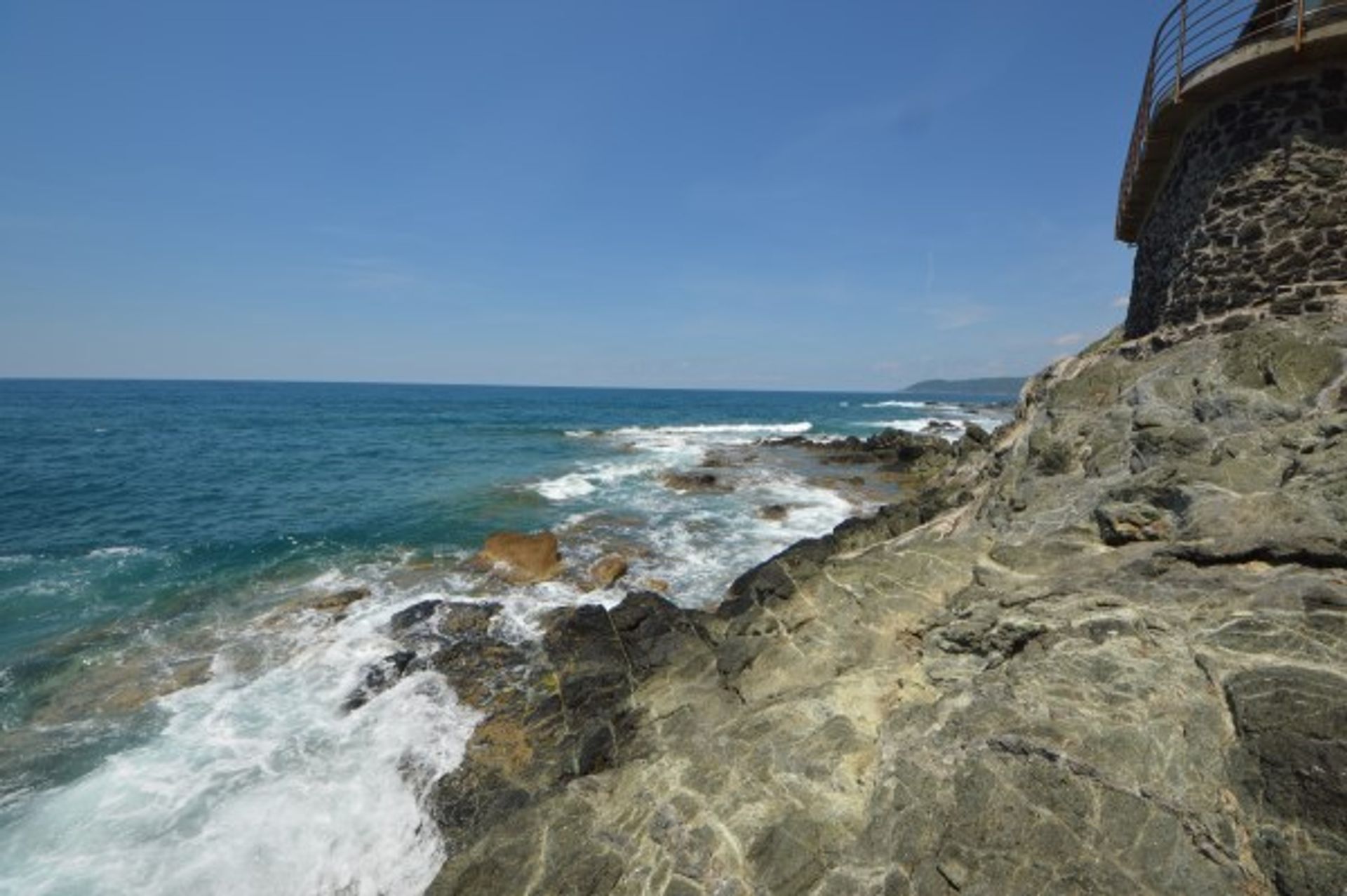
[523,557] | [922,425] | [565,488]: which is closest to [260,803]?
[523,557]

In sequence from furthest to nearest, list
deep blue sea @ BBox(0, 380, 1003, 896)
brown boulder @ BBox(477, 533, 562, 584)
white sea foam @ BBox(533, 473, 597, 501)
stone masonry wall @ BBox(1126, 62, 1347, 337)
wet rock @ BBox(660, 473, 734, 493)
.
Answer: wet rock @ BBox(660, 473, 734, 493)
white sea foam @ BBox(533, 473, 597, 501)
brown boulder @ BBox(477, 533, 562, 584)
stone masonry wall @ BBox(1126, 62, 1347, 337)
deep blue sea @ BBox(0, 380, 1003, 896)

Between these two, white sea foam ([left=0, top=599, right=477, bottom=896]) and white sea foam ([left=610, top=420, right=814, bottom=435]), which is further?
white sea foam ([left=610, top=420, right=814, bottom=435])

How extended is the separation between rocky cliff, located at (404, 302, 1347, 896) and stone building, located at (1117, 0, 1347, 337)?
0.69 meters

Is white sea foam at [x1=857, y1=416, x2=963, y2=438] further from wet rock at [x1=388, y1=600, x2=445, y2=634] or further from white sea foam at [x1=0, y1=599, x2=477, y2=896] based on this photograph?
white sea foam at [x1=0, y1=599, x2=477, y2=896]

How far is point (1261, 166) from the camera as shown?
10.2 metres

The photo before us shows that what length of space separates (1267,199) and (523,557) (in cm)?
1730

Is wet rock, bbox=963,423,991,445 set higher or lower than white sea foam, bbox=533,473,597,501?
higher

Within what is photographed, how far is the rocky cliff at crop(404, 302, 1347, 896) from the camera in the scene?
441 centimetres

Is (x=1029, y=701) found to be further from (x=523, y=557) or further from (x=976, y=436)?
(x=976, y=436)

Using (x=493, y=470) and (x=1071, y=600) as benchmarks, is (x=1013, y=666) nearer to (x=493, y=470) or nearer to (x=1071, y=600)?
(x=1071, y=600)

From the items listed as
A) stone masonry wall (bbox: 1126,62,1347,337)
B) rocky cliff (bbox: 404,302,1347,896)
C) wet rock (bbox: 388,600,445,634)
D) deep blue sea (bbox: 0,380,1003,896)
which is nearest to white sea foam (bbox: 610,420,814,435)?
deep blue sea (bbox: 0,380,1003,896)

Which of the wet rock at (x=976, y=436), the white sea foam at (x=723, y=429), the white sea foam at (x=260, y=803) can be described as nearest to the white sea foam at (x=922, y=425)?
the white sea foam at (x=723, y=429)

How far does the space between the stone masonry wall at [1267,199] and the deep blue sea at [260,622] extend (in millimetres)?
12106

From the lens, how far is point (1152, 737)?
15.9 ft
